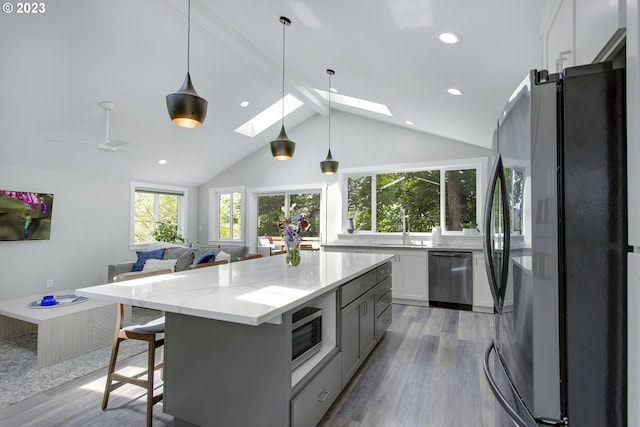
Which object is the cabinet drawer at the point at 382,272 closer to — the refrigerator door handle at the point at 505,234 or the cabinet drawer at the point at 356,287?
the cabinet drawer at the point at 356,287

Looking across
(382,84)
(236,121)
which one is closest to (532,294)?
(382,84)

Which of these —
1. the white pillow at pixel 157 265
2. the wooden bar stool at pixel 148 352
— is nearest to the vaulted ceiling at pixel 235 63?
the white pillow at pixel 157 265

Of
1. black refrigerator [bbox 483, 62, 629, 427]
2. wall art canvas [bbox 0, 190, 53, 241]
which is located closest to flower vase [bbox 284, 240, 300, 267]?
black refrigerator [bbox 483, 62, 629, 427]

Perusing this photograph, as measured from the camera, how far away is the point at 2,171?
4512mm

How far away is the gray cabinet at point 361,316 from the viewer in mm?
2195

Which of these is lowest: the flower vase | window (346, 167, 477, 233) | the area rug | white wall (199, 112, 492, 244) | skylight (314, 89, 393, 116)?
the area rug

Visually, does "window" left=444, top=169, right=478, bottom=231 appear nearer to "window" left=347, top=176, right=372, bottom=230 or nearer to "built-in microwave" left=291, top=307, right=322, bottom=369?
"window" left=347, top=176, right=372, bottom=230

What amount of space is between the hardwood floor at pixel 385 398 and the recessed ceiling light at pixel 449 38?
245 cm

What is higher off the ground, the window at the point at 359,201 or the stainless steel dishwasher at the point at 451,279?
the window at the point at 359,201

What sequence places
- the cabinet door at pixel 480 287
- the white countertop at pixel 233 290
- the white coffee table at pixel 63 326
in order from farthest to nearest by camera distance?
the cabinet door at pixel 480 287
the white coffee table at pixel 63 326
the white countertop at pixel 233 290

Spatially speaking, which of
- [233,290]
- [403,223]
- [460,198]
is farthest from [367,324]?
[460,198]

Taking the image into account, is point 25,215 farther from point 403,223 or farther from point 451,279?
point 451,279

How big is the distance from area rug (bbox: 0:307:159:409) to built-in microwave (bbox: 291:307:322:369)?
2.05 m

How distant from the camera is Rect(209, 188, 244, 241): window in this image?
7316mm
